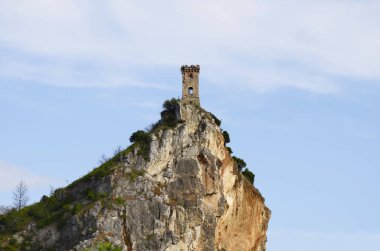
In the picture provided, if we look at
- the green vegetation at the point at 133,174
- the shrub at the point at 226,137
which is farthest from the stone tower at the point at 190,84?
the green vegetation at the point at 133,174

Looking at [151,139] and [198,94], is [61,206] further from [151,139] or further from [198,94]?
[198,94]

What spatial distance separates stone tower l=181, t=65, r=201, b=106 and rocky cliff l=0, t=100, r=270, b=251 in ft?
7.50

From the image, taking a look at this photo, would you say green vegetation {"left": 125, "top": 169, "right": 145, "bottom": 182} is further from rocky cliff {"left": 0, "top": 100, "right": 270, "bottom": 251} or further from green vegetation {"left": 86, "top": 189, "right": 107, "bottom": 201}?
green vegetation {"left": 86, "top": 189, "right": 107, "bottom": 201}

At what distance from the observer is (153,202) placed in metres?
126

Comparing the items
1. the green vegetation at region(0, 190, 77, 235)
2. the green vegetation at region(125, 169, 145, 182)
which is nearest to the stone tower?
the green vegetation at region(125, 169, 145, 182)

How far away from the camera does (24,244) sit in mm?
125688

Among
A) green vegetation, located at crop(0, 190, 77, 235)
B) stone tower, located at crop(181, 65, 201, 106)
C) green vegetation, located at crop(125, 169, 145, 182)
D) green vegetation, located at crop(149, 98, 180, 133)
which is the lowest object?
green vegetation, located at crop(0, 190, 77, 235)

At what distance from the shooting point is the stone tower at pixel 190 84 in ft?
452

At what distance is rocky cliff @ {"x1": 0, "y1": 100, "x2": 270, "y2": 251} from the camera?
12344 cm

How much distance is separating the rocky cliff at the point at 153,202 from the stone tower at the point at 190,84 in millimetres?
2285

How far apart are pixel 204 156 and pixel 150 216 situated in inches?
442

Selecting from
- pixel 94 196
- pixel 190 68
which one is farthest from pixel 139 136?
pixel 190 68

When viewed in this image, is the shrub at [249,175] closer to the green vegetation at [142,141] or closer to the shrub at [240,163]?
the shrub at [240,163]

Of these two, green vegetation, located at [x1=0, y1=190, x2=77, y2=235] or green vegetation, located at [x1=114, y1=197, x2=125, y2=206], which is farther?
green vegetation, located at [x1=0, y1=190, x2=77, y2=235]
